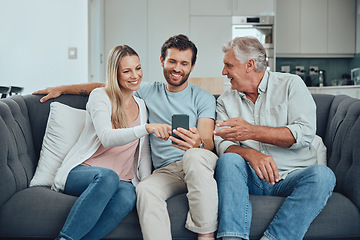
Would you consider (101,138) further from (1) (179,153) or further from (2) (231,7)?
(2) (231,7)

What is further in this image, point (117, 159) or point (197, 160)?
point (117, 159)

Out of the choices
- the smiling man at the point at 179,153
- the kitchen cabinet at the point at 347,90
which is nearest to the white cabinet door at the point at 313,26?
the kitchen cabinet at the point at 347,90

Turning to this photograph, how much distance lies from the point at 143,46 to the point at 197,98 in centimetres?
333

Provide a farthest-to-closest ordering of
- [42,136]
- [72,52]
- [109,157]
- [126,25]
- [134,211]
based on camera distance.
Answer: [126,25] → [72,52] → [42,136] → [109,157] → [134,211]

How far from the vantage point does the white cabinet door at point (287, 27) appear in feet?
18.9

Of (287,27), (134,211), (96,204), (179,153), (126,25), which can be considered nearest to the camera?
(96,204)

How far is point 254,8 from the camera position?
528 cm

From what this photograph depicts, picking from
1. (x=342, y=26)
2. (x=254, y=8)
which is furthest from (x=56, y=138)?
(x=342, y=26)

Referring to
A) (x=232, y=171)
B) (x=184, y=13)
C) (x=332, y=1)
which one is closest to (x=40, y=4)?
(x=184, y=13)

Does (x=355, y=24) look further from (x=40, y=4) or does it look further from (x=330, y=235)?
(x=330, y=235)

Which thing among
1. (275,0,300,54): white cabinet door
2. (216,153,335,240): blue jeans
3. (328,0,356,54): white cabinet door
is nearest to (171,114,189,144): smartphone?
(216,153,335,240): blue jeans

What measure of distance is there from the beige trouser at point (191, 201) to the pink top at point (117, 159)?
0.73ft

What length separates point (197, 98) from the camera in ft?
6.86

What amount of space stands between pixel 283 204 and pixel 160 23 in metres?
4.06
